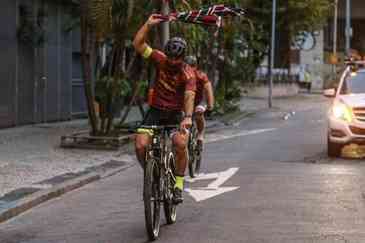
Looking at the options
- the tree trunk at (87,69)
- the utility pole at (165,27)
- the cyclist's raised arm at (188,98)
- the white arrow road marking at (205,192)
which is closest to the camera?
the cyclist's raised arm at (188,98)

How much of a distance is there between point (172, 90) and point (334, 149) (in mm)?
7805

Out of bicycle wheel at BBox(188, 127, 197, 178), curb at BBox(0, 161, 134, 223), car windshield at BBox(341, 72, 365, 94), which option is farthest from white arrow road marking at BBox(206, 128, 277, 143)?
curb at BBox(0, 161, 134, 223)

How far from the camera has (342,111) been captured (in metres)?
16.1

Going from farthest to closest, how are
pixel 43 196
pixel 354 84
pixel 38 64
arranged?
pixel 38 64
pixel 354 84
pixel 43 196

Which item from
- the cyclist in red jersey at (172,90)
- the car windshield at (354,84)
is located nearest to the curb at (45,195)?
the cyclist in red jersey at (172,90)

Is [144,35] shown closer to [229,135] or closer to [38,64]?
[229,135]

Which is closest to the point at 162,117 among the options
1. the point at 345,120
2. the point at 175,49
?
the point at 175,49

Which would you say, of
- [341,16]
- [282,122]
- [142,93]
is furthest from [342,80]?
[341,16]

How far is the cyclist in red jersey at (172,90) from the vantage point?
29.6 feet

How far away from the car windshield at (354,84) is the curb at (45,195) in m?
5.26

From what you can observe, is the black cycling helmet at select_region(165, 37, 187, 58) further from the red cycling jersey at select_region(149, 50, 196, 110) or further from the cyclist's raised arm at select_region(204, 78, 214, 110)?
the cyclist's raised arm at select_region(204, 78, 214, 110)

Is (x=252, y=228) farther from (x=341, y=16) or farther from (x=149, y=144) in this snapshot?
(x=341, y=16)

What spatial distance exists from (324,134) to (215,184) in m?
10.1

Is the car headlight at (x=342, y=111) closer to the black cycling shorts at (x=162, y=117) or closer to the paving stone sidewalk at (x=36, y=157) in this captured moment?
the paving stone sidewalk at (x=36, y=157)
